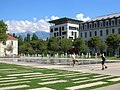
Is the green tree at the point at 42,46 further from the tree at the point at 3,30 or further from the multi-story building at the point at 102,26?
the tree at the point at 3,30

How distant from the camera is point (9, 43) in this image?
98.6m

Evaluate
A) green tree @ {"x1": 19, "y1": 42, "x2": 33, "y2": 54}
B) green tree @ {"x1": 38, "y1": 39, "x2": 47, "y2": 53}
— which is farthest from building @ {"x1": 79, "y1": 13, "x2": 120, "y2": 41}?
green tree @ {"x1": 19, "y1": 42, "x2": 33, "y2": 54}

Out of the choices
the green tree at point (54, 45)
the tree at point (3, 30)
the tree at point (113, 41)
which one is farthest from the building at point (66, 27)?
the tree at point (3, 30)

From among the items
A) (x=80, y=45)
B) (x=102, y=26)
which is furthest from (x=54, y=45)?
(x=102, y=26)

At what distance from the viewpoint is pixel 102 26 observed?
99.6 metres

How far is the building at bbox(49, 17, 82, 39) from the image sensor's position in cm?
12094

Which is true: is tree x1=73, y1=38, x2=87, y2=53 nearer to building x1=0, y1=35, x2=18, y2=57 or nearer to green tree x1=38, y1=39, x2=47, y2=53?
green tree x1=38, y1=39, x2=47, y2=53

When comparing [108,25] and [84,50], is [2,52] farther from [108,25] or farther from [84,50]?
[108,25]

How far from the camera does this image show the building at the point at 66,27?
397 feet

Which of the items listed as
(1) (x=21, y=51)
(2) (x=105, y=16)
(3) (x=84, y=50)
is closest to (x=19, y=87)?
(3) (x=84, y=50)

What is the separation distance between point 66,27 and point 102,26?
2460 centimetres

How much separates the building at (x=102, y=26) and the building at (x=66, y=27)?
11.4 meters

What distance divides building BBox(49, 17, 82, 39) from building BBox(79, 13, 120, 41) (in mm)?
11438

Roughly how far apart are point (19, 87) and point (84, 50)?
80320 mm
